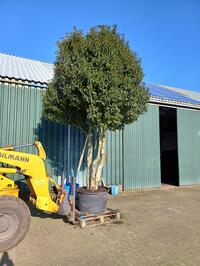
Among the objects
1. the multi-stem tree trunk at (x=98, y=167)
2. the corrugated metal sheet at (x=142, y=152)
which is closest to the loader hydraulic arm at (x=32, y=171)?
the multi-stem tree trunk at (x=98, y=167)

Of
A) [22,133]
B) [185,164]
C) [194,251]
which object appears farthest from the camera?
[185,164]

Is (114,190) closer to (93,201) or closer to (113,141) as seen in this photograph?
(113,141)

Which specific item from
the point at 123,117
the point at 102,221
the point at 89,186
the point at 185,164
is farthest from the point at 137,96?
the point at 185,164

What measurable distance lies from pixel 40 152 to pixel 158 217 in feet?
10.4

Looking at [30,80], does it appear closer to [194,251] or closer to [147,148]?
[147,148]

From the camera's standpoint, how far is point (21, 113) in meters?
7.98

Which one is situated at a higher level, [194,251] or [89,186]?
[89,186]

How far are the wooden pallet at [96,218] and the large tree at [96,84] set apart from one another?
798mm

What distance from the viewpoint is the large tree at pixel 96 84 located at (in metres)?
5.64

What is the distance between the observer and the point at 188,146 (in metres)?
11.8

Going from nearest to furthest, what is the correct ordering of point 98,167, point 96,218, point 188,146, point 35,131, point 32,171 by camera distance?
1. point 32,171
2. point 96,218
3. point 98,167
4. point 35,131
5. point 188,146

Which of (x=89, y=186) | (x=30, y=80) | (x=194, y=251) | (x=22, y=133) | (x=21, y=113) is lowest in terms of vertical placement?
(x=194, y=251)

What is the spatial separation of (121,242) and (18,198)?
1898mm

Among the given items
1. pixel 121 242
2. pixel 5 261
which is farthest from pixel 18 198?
pixel 121 242
